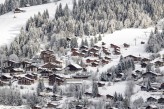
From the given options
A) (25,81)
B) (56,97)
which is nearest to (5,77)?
(25,81)

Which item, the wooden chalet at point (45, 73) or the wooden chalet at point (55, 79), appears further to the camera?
the wooden chalet at point (45, 73)

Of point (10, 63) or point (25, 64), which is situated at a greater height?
point (10, 63)

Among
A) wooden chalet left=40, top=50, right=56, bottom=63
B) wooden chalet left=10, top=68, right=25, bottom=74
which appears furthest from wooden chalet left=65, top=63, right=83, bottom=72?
wooden chalet left=10, top=68, right=25, bottom=74

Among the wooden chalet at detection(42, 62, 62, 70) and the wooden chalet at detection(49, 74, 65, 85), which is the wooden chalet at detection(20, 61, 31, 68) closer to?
the wooden chalet at detection(42, 62, 62, 70)

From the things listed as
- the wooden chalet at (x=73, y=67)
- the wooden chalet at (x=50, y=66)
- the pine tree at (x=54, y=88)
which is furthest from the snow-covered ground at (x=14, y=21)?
the pine tree at (x=54, y=88)

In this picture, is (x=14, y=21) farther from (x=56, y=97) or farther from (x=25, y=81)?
(x=56, y=97)

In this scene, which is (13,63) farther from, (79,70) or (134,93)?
(134,93)

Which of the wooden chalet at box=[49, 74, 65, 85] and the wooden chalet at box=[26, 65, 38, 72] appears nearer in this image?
the wooden chalet at box=[49, 74, 65, 85]

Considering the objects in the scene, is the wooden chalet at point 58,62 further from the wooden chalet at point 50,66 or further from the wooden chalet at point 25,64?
the wooden chalet at point 25,64

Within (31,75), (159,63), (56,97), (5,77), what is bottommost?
(56,97)
